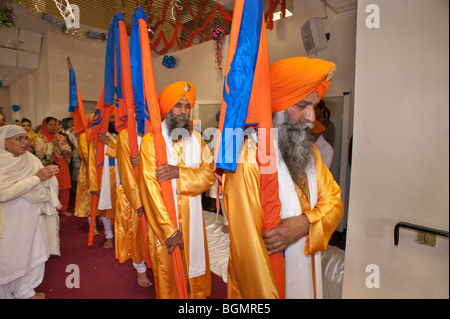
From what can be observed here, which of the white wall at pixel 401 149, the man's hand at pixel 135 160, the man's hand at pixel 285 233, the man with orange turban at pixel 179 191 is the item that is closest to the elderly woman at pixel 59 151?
the man's hand at pixel 135 160

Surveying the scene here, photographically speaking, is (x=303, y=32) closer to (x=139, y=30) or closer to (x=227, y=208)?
(x=139, y=30)

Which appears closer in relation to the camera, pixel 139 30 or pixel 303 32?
pixel 139 30

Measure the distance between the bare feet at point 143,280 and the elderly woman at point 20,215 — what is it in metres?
0.88

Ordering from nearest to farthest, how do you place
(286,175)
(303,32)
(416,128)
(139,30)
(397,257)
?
(416,128) → (397,257) → (286,175) → (139,30) → (303,32)

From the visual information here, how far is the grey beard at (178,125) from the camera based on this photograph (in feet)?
7.13

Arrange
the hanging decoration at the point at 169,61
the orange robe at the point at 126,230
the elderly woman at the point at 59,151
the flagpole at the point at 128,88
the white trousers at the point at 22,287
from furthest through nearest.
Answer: the hanging decoration at the point at 169,61, the elderly woman at the point at 59,151, the orange robe at the point at 126,230, the white trousers at the point at 22,287, the flagpole at the point at 128,88

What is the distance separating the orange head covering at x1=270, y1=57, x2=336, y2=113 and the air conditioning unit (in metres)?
2.66

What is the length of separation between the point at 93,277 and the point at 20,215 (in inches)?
39.9

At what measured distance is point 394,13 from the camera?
110cm

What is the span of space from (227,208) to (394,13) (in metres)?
1.16

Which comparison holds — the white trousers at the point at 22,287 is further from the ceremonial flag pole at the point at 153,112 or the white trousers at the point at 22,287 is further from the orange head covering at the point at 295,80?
the orange head covering at the point at 295,80
